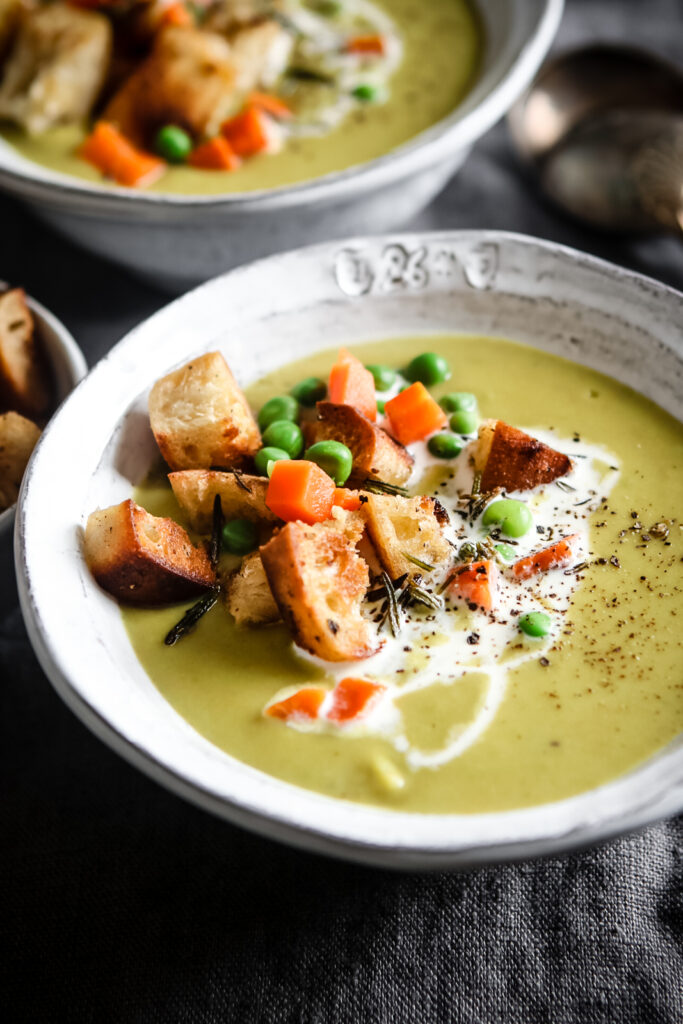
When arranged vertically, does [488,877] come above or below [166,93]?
below

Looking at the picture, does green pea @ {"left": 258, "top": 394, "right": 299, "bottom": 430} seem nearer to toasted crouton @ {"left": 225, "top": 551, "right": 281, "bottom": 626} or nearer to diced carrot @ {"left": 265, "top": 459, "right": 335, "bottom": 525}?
diced carrot @ {"left": 265, "top": 459, "right": 335, "bottom": 525}

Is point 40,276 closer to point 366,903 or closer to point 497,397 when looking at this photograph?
point 497,397

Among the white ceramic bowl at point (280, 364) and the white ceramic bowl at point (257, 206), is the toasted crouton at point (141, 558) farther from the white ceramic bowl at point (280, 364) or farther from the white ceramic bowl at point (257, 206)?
the white ceramic bowl at point (257, 206)

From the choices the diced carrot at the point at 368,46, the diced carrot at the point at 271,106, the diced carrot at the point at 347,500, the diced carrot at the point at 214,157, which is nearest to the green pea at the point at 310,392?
the diced carrot at the point at 347,500

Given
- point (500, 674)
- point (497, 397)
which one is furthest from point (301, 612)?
point (497, 397)

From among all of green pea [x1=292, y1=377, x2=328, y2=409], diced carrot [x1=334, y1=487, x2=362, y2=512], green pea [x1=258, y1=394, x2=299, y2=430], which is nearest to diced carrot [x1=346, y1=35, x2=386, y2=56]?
green pea [x1=292, y1=377, x2=328, y2=409]

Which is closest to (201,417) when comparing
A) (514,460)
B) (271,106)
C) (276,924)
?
(514,460)

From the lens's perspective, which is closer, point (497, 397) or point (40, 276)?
point (497, 397)

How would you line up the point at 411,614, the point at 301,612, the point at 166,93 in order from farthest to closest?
the point at 166,93 → the point at 411,614 → the point at 301,612
